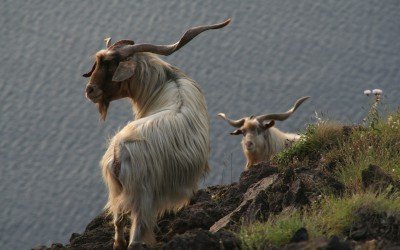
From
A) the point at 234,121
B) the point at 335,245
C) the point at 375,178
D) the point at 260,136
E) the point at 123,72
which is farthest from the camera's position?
the point at 234,121

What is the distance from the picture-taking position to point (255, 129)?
10.9m

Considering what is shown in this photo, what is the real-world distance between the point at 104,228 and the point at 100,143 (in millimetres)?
3480

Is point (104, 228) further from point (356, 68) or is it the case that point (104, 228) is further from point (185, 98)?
point (356, 68)

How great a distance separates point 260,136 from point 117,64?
4009 mm

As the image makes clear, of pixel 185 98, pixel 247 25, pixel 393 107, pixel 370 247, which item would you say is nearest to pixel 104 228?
pixel 185 98

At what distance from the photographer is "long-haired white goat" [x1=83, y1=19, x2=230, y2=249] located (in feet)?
20.7

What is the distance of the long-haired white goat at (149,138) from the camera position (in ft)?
20.7

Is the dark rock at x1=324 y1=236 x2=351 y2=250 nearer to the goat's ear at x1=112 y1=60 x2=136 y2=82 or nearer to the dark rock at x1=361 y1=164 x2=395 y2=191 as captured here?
the dark rock at x1=361 y1=164 x2=395 y2=191

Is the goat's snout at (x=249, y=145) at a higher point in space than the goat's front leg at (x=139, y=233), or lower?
lower

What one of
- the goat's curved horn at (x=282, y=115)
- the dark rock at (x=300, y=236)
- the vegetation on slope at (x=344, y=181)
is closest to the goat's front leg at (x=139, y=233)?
the vegetation on slope at (x=344, y=181)

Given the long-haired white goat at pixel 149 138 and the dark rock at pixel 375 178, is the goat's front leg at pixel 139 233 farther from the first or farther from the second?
the dark rock at pixel 375 178

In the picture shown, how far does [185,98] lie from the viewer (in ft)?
22.4

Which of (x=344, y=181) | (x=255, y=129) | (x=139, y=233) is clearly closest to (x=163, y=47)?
(x=139, y=233)

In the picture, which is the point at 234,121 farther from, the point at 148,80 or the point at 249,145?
the point at 148,80
